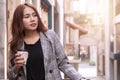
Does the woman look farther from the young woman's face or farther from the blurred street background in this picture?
the blurred street background

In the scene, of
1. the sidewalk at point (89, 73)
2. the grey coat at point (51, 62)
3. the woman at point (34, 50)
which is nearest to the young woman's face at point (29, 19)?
the woman at point (34, 50)

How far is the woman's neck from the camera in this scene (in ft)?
11.3

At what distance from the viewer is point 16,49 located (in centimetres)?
344

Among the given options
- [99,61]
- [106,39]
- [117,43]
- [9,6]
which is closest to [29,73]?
[9,6]

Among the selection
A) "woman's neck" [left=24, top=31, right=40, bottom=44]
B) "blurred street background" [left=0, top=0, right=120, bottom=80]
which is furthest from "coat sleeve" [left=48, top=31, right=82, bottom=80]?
"blurred street background" [left=0, top=0, right=120, bottom=80]

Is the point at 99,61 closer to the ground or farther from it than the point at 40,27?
closer to the ground

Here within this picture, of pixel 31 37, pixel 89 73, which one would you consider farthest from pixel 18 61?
pixel 89 73

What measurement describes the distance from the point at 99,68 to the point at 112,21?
29.1ft

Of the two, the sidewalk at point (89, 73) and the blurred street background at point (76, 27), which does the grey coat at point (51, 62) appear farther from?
the sidewalk at point (89, 73)

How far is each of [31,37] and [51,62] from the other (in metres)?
0.27

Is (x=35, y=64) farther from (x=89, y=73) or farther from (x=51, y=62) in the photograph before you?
(x=89, y=73)

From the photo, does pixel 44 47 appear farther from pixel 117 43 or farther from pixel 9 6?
pixel 117 43

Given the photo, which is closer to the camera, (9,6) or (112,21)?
(9,6)

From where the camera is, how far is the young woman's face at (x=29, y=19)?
11.3 feet
